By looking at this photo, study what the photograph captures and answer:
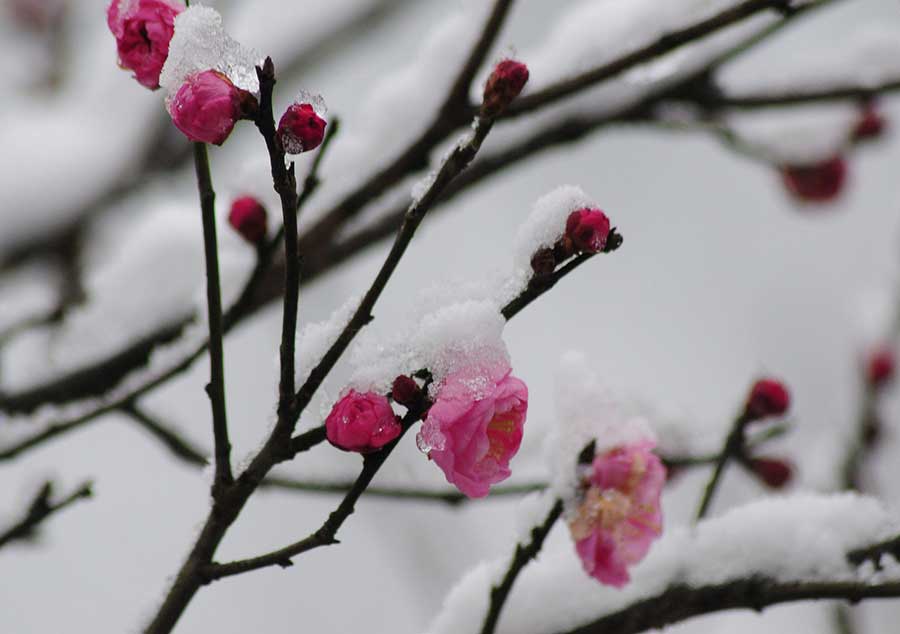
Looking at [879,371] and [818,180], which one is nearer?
[818,180]

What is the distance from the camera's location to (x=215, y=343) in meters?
0.88

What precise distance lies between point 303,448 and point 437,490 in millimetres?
783

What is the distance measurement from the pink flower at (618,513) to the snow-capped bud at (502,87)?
500 millimetres

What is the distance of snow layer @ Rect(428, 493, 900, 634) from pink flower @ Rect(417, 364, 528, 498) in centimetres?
34

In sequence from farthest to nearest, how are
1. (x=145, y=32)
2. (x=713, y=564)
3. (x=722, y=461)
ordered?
(x=722, y=461) → (x=713, y=564) → (x=145, y=32)

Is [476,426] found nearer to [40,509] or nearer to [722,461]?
[722,461]

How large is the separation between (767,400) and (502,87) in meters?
0.76

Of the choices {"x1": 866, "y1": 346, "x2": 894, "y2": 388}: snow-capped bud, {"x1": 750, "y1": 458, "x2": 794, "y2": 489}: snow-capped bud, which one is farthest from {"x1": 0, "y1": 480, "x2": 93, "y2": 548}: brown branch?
{"x1": 866, "y1": 346, "x2": 894, "y2": 388}: snow-capped bud

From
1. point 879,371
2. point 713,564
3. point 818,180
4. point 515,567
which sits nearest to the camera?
point 515,567

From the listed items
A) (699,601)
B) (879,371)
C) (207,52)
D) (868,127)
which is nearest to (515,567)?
(699,601)

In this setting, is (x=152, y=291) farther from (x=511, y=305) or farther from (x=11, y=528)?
(x=511, y=305)

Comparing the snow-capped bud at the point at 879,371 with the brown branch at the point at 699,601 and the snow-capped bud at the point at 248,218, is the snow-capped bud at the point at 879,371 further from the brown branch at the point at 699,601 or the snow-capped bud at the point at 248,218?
the snow-capped bud at the point at 248,218

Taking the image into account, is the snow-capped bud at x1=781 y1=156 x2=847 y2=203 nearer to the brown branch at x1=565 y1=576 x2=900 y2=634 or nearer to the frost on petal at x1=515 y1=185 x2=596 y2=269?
the brown branch at x1=565 y1=576 x2=900 y2=634

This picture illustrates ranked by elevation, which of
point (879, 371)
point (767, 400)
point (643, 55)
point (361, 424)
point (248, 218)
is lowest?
point (361, 424)
